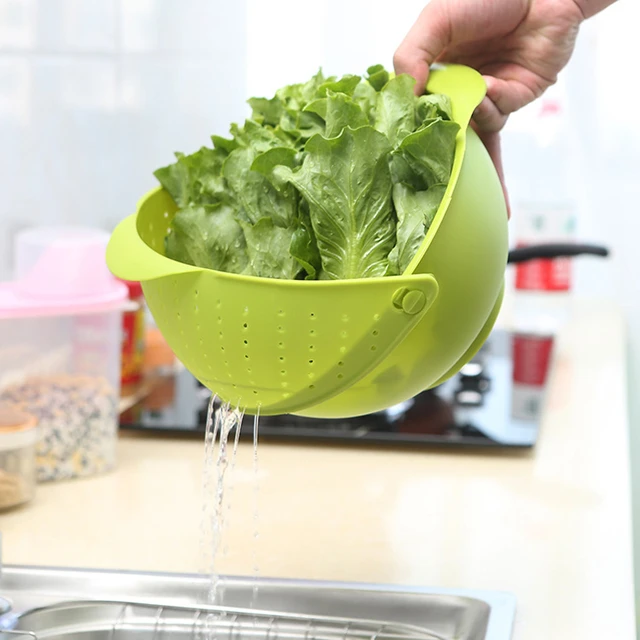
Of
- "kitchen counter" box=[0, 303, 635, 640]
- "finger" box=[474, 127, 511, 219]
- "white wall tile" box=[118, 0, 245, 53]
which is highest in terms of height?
"white wall tile" box=[118, 0, 245, 53]

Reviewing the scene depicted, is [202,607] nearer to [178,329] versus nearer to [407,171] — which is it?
[178,329]

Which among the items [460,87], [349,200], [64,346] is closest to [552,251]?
[64,346]

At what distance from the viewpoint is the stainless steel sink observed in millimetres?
891

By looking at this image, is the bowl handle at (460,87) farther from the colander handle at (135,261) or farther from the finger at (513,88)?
the colander handle at (135,261)

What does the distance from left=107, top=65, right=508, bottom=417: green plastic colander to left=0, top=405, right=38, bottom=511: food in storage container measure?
0.39 m

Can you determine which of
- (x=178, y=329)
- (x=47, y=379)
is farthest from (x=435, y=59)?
(x=47, y=379)

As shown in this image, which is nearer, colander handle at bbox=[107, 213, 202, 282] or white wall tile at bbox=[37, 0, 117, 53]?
colander handle at bbox=[107, 213, 202, 282]

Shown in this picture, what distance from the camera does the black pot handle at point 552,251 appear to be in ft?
6.28

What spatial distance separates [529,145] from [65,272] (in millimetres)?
1430

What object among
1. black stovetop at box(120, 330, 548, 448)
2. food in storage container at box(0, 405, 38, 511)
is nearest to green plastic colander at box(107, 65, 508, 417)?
food in storage container at box(0, 405, 38, 511)

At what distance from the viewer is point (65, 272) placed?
1179 mm

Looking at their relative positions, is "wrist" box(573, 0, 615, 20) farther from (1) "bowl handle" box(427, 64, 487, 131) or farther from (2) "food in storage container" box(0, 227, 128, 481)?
(2) "food in storage container" box(0, 227, 128, 481)

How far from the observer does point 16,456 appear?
42.6 inches

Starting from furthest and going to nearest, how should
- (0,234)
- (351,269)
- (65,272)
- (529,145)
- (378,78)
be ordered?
(529,145)
(0,234)
(65,272)
(378,78)
(351,269)
